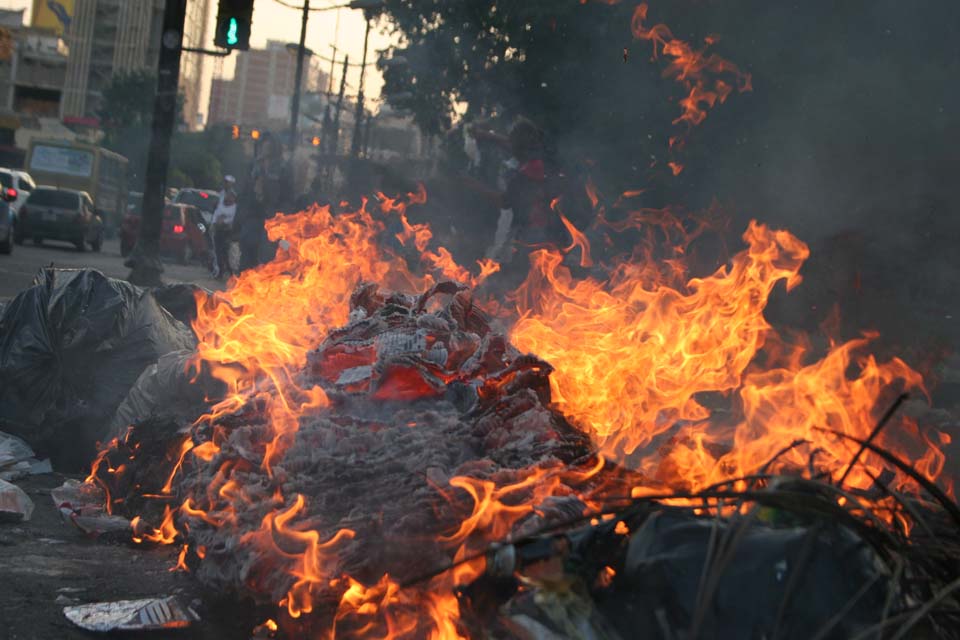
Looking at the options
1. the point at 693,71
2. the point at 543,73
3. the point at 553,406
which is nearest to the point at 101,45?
the point at 543,73

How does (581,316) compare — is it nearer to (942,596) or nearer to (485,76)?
(942,596)

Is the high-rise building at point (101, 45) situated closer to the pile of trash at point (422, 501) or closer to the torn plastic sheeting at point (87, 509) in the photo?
the pile of trash at point (422, 501)

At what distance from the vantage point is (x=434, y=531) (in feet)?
11.3

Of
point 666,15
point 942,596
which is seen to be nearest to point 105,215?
point 666,15

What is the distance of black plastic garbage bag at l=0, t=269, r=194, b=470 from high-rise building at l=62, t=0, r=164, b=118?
83.8 m

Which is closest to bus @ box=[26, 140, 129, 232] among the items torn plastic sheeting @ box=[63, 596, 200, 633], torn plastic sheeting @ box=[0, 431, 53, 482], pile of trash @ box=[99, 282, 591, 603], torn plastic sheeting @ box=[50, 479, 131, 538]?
torn plastic sheeting @ box=[0, 431, 53, 482]

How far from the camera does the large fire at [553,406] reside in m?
3.44

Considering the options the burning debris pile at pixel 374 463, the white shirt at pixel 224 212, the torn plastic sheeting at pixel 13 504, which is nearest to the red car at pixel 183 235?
the white shirt at pixel 224 212

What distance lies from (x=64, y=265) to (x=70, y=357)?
13613mm

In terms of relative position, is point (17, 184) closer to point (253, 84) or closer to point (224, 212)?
point (224, 212)

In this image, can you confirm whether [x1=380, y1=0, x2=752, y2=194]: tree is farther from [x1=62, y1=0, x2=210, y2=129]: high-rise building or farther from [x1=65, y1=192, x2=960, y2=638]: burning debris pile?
[x1=62, y1=0, x2=210, y2=129]: high-rise building

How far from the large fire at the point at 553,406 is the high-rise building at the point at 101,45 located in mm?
84364

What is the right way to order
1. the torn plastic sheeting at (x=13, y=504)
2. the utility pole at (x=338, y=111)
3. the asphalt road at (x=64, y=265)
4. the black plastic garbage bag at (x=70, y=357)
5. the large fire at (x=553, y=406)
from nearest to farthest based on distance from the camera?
1. the large fire at (x=553, y=406)
2. the torn plastic sheeting at (x=13, y=504)
3. the black plastic garbage bag at (x=70, y=357)
4. the asphalt road at (x=64, y=265)
5. the utility pole at (x=338, y=111)

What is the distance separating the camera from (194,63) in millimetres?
116000
